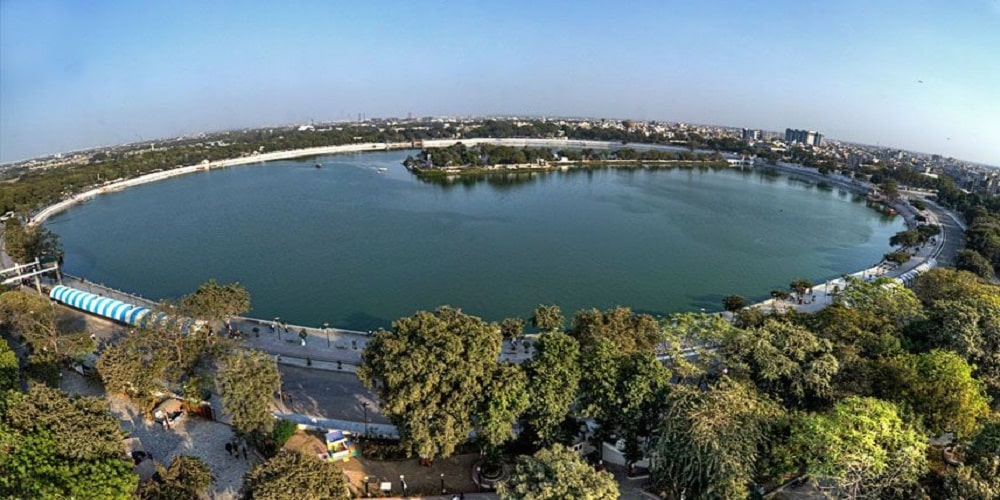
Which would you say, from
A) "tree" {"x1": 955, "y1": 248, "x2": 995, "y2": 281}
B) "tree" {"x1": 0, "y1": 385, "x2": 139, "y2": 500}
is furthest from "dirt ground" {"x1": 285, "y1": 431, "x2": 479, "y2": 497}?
"tree" {"x1": 955, "y1": 248, "x2": 995, "y2": 281}

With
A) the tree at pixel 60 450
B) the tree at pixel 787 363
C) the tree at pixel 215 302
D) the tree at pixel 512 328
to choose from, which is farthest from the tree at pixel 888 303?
the tree at pixel 215 302

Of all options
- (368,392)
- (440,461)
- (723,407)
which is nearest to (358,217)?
(368,392)

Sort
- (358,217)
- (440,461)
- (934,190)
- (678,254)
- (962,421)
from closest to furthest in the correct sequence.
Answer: (962,421) < (440,461) < (678,254) < (358,217) < (934,190)

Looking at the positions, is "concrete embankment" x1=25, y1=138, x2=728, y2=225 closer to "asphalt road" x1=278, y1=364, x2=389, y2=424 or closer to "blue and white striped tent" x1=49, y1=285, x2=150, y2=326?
"blue and white striped tent" x1=49, y1=285, x2=150, y2=326

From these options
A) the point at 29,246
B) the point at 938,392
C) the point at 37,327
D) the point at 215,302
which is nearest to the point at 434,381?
the point at 215,302

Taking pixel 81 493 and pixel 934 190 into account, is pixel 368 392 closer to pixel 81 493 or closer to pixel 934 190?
pixel 81 493
